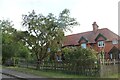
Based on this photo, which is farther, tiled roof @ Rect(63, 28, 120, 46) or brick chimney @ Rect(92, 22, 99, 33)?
brick chimney @ Rect(92, 22, 99, 33)

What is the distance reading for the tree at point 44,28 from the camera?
2819cm

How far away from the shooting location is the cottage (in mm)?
40112

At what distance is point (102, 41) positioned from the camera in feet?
139

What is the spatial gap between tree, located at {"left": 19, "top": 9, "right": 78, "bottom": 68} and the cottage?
1186 centimetres

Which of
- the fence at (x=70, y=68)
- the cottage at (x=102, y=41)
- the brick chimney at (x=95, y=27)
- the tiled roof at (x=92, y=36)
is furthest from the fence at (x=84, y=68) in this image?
the brick chimney at (x=95, y=27)

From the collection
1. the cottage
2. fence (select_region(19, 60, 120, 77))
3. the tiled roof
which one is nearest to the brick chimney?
the cottage

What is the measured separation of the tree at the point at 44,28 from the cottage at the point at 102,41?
11861 mm

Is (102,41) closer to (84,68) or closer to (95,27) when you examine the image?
(95,27)

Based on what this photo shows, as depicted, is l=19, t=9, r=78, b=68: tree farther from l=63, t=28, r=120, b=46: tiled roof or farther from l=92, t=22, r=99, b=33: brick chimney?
l=92, t=22, r=99, b=33: brick chimney

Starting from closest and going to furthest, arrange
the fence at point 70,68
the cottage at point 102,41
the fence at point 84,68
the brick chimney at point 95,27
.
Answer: the fence at point 84,68
the fence at point 70,68
the cottage at point 102,41
the brick chimney at point 95,27

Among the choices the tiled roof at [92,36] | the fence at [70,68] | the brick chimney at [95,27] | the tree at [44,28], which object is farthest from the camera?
the brick chimney at [95,27]

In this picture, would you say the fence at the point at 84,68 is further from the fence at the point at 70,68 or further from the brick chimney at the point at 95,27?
the brick chimney at the point at 95,27

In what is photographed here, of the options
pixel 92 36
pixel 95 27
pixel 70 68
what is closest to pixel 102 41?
pixel 92 36

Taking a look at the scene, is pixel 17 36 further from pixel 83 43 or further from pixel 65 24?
pixel 83 43
